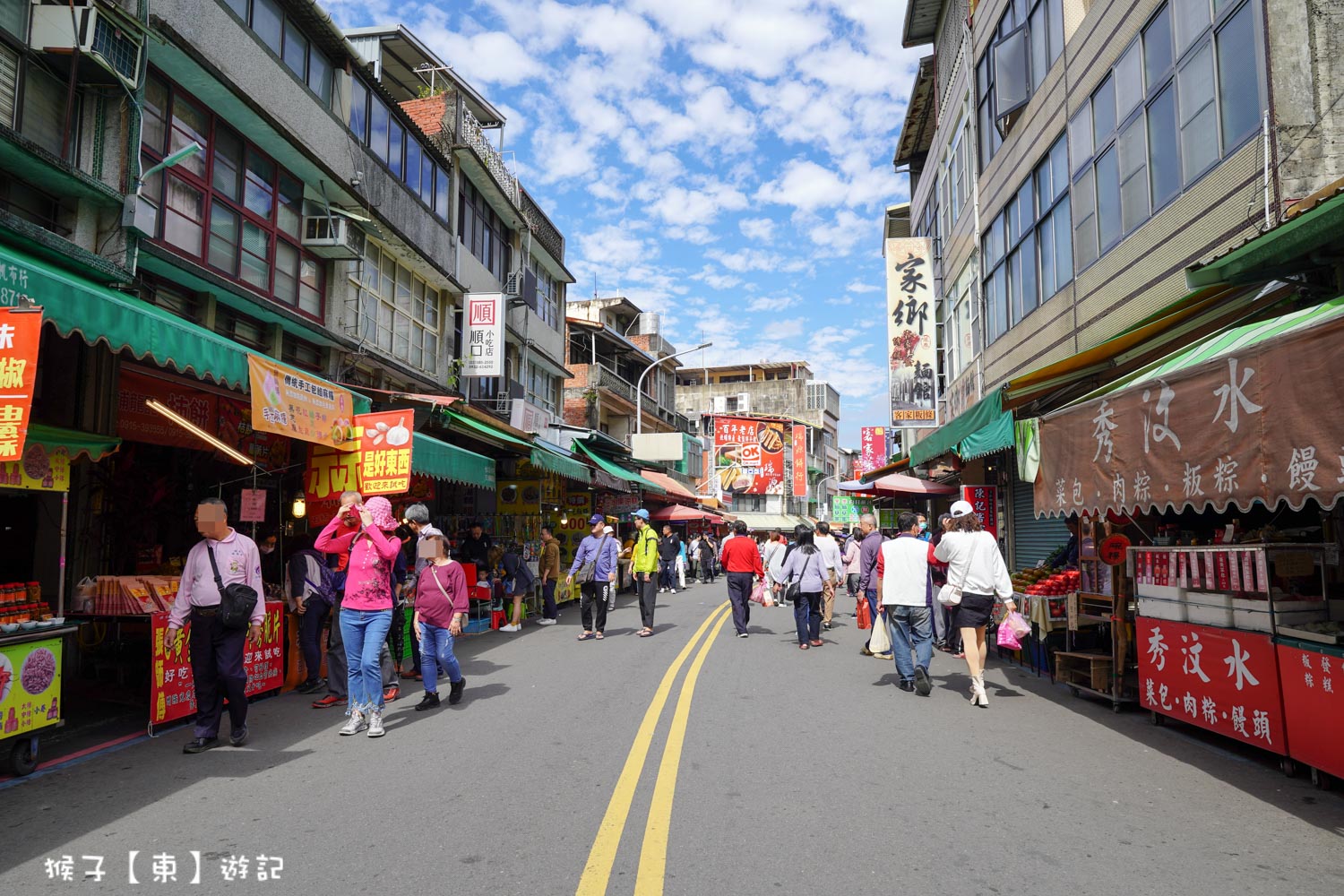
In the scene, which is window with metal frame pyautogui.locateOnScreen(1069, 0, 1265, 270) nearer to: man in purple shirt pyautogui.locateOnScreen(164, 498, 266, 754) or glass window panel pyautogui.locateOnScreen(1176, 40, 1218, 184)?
glass window panel pyautogui.locateOnScreen(1176, 40, 1218, 184)

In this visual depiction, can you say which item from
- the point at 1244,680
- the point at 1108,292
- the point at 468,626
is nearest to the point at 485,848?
the point at 1244,680

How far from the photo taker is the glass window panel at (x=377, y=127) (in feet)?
Result: 53.5

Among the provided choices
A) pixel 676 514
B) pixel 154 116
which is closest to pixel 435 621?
pixel 154 116

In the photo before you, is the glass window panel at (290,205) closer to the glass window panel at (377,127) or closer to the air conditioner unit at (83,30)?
the glass window panel at (377,127)

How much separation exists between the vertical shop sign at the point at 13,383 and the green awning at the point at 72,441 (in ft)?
4.26

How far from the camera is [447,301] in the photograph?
19953 mm

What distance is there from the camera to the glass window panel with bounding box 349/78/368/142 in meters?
15.6

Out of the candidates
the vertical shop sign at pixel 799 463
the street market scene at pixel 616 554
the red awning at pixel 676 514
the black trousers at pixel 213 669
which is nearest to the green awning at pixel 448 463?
the street market scene at pixel 616 554

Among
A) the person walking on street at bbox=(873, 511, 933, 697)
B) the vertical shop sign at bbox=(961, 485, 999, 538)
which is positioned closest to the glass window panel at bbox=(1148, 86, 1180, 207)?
the person walking on street at bbox=(873, 511, 933, 697)

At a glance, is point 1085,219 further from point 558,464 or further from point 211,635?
point 211,635

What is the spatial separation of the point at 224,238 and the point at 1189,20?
44.3ft

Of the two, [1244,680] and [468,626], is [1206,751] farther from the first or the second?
[468,626]

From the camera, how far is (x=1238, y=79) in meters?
8.46

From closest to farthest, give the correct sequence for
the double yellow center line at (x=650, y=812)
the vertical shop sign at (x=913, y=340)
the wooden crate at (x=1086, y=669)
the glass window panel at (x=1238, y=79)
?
the double yellow center line at (x=650, y=812)
the wooden crate at (x=1086, y=669)
the glass window panel at (x=1238, y=79)
the vertical shop sign at (x=913, y=340)
